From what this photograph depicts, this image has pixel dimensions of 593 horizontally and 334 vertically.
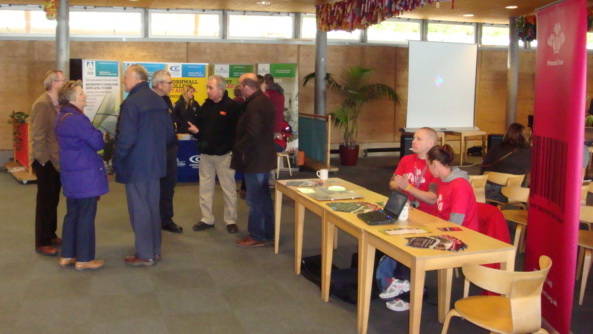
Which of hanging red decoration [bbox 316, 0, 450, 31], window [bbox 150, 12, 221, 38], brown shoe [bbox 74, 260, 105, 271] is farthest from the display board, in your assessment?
brown shoe [bbox 74, 260, 105, 271]

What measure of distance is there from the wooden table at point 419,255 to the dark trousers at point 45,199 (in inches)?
113

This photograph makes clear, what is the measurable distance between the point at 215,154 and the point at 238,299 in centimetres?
194

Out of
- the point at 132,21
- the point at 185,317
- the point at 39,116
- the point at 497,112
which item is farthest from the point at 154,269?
the point at 497,112

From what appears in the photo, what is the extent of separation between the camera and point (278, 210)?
514 cm

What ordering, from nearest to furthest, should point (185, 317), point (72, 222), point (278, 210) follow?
point (185, 317), point (72, 222), point (278, 210)

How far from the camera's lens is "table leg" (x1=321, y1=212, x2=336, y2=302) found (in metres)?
4.08

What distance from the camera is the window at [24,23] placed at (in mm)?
10523

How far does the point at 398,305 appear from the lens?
4.04m

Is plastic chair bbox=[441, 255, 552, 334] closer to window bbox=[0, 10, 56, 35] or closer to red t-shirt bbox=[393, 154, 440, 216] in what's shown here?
red t-shirt bbox=[393, 154, 440, 216]

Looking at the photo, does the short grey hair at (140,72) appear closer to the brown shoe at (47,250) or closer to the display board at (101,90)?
the brown shoe at (47,250)

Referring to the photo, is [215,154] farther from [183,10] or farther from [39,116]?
[183,10]

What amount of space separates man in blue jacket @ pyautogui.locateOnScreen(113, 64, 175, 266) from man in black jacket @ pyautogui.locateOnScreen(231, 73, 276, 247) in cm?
73

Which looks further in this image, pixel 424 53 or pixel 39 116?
pixel 424 53

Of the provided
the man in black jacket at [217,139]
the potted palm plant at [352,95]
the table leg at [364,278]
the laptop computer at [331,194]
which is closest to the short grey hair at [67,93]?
the man in black jacket at [217,139]
